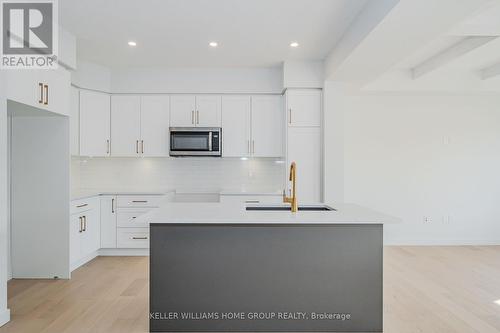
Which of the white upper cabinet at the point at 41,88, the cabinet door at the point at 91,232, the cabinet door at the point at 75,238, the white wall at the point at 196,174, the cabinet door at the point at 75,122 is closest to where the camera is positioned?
the white upper cabinet at the point at 41,88

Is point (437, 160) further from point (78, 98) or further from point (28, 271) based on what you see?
point (28, 271)

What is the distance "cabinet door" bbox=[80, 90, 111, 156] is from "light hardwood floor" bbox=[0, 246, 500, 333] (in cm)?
153

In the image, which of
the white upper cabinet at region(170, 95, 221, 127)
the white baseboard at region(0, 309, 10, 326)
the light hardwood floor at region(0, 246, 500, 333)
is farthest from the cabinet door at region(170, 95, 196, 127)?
the white baseboard at region(0, 309, 10, 326)

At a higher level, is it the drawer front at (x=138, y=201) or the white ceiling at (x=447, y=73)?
the white ceiling at (x=447, y=73)

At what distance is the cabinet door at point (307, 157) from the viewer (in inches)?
179

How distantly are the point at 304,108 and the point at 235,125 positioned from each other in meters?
1.05

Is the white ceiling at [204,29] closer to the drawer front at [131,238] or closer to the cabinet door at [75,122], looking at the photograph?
the cabinet door at [75,122]

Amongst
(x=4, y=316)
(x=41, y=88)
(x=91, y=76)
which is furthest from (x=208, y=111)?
(x=4, y=316)

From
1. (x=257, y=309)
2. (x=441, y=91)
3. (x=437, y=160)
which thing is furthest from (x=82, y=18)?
(x=437, y=160)

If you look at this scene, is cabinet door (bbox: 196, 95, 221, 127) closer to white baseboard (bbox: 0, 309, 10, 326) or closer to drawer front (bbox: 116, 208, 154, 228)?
drawer front (bbox: 116, 208, 154, 228)

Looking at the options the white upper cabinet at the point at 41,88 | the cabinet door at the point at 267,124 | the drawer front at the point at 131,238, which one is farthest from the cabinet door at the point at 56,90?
the cabinet door at the point at 267,124

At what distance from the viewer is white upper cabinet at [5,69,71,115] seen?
2.88 metres

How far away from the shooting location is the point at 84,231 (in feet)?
13.8

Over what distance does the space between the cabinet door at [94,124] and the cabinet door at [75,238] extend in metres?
1.02
